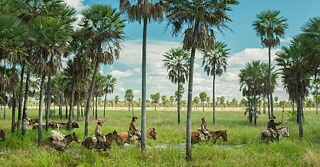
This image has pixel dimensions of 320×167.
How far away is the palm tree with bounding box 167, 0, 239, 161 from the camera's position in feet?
53.0

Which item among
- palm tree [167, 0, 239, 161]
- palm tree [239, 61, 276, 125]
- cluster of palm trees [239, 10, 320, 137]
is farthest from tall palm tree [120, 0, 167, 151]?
palm tree [239, 61, 276, 125]

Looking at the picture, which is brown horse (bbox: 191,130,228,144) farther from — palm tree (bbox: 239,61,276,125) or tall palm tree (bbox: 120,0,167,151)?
palm tree (bbox: 239,61,276,125)

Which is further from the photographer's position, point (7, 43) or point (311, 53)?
point (311, 53)

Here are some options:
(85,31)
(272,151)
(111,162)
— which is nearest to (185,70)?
(85,31)

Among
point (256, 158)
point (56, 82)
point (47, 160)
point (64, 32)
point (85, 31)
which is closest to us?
point (47, 160)

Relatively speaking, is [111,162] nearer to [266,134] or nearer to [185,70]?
[266,134]

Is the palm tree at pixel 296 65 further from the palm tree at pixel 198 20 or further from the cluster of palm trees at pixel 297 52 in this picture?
the palm tree at pixel 198 20

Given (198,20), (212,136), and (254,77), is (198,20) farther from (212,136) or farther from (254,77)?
(254,77)

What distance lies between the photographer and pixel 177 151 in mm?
17078

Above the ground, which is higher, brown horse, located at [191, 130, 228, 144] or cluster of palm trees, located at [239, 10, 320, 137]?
cluster of palm trees, located at [239, 10, 320, 137]

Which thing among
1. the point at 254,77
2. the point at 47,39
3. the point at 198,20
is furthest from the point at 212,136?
the point at 254,77

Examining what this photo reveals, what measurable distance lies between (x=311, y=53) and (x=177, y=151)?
15.2 meters

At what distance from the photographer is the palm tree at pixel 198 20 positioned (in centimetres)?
1614

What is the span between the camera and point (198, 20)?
16.4 m
